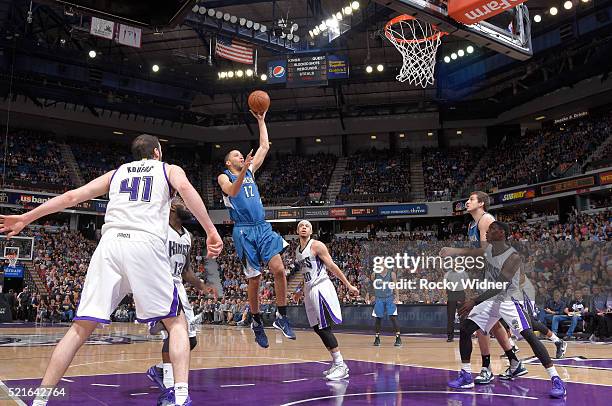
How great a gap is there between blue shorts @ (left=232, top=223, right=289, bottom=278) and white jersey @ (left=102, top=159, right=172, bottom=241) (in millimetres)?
2275

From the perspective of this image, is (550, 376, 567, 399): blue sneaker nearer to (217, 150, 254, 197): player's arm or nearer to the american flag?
(217, 150, 254, 197): player's arm

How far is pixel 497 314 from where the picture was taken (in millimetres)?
5871

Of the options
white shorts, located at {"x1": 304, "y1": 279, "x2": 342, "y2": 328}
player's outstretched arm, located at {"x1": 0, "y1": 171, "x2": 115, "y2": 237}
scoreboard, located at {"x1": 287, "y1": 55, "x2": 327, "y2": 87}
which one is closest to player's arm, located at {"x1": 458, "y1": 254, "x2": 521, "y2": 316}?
white shorts, located at {"x1": 304, "y1": 279, "x2": 342, "y2": 328}

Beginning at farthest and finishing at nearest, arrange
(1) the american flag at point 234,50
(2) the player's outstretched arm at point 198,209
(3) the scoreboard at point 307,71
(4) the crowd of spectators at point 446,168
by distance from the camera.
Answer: (4) the crowd of spectators at point 446,168 → (3) the scoreboard at point 307,71 → (1) the american flag at point 234,50 → (2) the player's outstretched arm at point 198,209

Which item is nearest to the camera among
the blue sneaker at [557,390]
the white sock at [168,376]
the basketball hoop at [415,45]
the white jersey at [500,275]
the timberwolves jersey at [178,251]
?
the white sock at [168,376]

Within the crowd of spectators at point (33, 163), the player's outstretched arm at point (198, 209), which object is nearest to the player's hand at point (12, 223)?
the player's outstretched arm at point (198, 209)

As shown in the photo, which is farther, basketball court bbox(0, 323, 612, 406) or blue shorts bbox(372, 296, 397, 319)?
blue shorts bbox(372, 296, 397, 319)

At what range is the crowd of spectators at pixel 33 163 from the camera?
28.5m

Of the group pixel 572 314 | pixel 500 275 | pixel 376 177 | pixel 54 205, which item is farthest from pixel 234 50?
pixel 54 205

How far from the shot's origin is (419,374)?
271 inches

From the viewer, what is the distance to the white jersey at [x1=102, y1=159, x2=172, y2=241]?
3902 millimetres

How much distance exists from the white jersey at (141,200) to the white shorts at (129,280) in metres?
0.11

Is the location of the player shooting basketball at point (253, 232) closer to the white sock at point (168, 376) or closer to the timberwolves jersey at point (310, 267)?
the timberwolves jersey at point (310, 267)

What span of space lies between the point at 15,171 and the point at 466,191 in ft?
80.8
